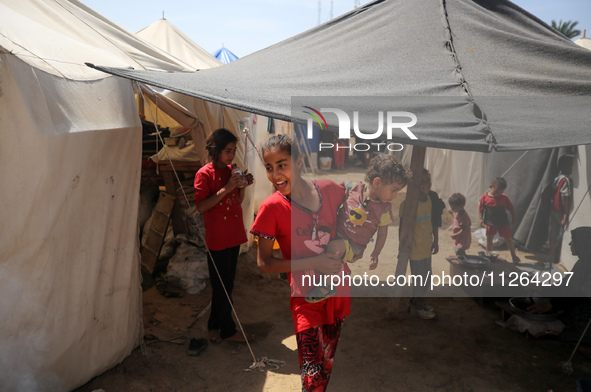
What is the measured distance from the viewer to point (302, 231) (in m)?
1.84

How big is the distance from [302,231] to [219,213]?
4.30ft

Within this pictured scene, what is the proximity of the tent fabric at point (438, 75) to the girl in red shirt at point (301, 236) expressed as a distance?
0.43 meters

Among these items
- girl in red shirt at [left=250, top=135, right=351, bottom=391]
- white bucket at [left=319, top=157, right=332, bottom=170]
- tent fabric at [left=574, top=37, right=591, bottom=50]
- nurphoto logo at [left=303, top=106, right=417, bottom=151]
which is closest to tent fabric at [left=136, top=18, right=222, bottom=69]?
white bucket at [left=319, top=157, right=332, bottom=170]

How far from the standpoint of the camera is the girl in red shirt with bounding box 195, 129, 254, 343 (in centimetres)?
293

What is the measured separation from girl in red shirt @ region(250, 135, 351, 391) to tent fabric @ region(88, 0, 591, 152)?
427 mm

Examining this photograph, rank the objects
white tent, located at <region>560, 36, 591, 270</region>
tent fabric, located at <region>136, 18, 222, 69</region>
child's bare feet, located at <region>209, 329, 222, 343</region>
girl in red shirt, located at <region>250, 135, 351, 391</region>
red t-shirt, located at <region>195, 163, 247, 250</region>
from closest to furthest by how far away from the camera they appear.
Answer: girl in red shirt, located at <region>250, 135, 351, 391</region>, red t-shirt, located at <region>195, 163, 247, 250</region>, child's bare feet, located at <region>209, 329, 222, 343</region>, white tent, located at <region>560, 36, 591, 270</region>, tent fabric, located at <region>136, 18, 222, 69</region>

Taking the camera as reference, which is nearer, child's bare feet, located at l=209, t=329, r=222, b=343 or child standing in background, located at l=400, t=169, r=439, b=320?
child's bare feet, located at l=209, t=329, r=222, b=343

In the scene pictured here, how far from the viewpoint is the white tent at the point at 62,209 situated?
204cm

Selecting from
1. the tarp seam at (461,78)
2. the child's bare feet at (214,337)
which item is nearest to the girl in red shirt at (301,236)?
the tarp seam at (461,78)

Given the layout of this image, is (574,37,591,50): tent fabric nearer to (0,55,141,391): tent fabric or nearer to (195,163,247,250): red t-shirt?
(195,163,247,250): red t-shirt

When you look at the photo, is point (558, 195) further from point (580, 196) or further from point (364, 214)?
point (364, 214)

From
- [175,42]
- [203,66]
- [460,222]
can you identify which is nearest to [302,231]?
[460,222]

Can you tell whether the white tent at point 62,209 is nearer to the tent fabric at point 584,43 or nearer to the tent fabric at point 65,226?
the tent fabric at point 65,226

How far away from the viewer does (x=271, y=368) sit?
3.05 meters
